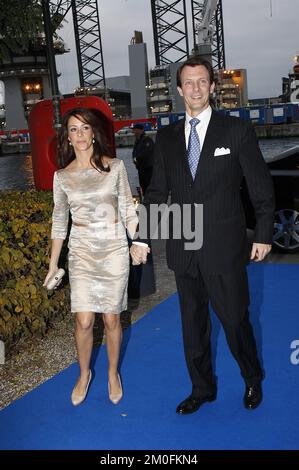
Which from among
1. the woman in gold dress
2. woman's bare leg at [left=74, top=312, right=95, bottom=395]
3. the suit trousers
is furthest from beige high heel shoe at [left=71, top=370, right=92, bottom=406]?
the suit trousers

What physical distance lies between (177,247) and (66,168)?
0.87m

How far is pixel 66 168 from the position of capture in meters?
3.06

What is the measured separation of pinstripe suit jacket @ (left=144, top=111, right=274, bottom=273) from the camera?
2553mm

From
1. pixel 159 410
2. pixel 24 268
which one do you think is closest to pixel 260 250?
pixel 159 410

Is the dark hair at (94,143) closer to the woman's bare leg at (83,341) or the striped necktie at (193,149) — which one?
the striped necktie at (193,149)

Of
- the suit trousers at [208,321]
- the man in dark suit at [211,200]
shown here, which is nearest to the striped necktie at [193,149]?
the man in dark suit at [211,200]

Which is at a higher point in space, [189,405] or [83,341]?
[83,341]

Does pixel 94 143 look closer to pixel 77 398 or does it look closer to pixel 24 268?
pixel 24 268

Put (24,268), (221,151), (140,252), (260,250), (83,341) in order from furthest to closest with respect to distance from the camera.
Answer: (24,268)
(83,341)
(140,252)
(260,250)
(221,151)

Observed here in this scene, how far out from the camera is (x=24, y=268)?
3.91 metres

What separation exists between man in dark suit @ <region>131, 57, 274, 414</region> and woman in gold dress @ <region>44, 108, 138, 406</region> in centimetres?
21

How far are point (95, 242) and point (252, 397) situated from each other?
1281 millimetres

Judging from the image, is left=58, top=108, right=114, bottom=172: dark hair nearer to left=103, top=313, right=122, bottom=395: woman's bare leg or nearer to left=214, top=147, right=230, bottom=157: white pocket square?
left=214, top=147, right=230, bottom=157: white pocket square

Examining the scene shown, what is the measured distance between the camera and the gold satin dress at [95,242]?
294 centimetres
